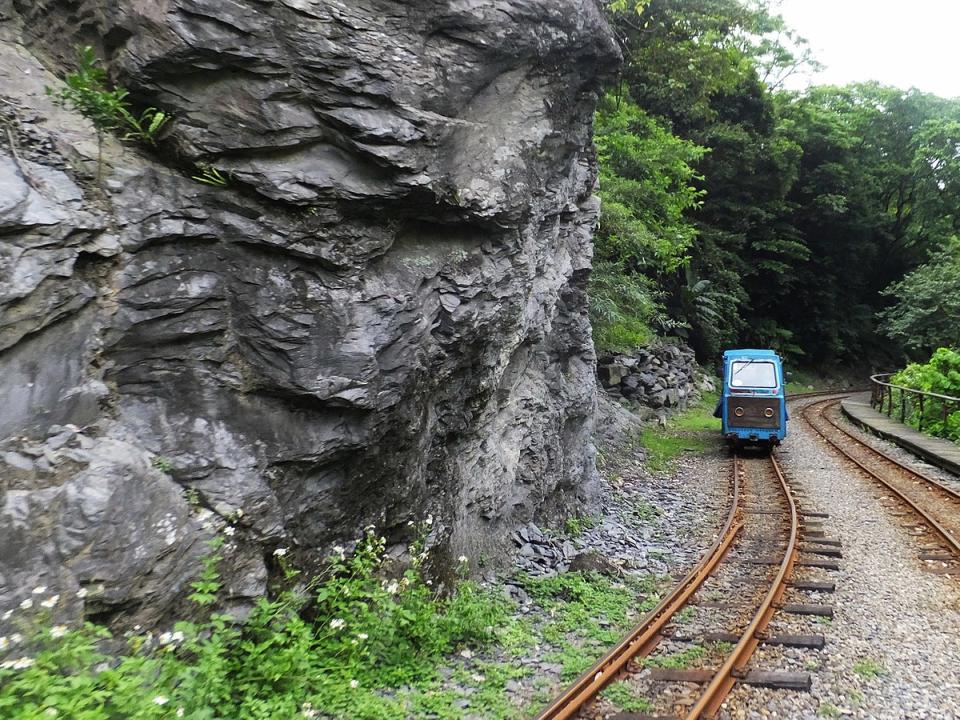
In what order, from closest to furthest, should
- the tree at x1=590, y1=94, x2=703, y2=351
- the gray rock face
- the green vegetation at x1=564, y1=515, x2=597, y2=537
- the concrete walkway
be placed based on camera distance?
the gray rock face, the green vegetation at x1=564, y1=515, x2=597, y2=537, the concrete walkway, the tree at x1=590, y1=94, x2=703, y2=351

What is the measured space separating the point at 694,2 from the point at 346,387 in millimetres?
15275

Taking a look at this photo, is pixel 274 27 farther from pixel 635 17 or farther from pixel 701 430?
pixel 701 430

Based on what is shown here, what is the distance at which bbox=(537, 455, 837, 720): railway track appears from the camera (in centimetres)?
539

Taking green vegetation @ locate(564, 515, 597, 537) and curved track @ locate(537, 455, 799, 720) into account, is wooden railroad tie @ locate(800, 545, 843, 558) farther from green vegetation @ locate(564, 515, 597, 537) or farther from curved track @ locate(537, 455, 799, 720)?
green vegetation @ locate(564, 515, 597, 537)

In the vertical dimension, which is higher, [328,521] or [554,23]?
[554,23]

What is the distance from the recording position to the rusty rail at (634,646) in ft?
17.1

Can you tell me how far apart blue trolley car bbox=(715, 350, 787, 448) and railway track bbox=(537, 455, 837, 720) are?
4.98 meters

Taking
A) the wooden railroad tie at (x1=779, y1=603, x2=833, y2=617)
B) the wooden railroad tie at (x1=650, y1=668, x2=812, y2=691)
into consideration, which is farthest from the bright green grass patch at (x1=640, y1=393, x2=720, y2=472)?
the wooden railroad tie at (x1=650, y1=668, x2=812, y2=691)

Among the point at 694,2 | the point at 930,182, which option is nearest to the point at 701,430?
the point at 694,2

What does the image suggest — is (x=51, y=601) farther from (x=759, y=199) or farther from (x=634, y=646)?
(x=759, y=199)

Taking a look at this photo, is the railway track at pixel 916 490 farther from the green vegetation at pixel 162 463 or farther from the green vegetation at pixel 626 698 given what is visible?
the green vegetation at pixel 162 463

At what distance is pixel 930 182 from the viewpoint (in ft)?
127

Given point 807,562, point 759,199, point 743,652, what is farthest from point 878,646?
point 759,199

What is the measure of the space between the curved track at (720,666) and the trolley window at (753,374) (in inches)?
297
